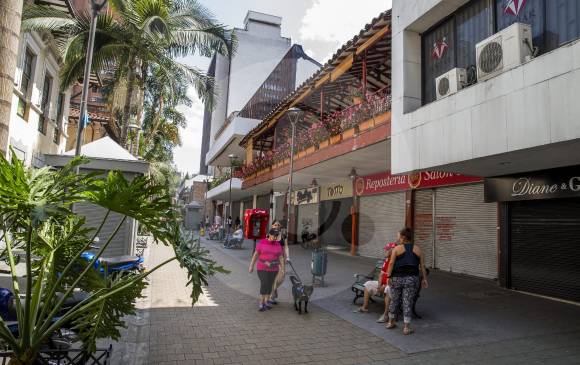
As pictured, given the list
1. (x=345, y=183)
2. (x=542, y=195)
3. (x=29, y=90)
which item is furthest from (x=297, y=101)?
(x=542, y=195)

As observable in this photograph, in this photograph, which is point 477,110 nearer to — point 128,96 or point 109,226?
point 109,226

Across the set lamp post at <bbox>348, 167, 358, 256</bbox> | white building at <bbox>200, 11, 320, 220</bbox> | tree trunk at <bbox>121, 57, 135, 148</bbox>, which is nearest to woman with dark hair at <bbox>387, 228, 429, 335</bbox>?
lamp post at <bbox>348, 167, 358, 256</bbox>

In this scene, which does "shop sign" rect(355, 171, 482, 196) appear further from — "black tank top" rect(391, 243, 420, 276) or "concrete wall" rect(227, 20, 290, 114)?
"concrete wall" rect(227, 20, 290, 114)

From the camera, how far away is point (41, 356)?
302cm

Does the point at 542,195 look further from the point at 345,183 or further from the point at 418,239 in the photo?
the point at 345,183

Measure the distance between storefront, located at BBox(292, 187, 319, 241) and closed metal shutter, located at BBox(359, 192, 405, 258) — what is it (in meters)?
4.81

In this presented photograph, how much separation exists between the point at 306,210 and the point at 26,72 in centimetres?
1532

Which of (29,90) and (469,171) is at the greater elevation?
(29,90)

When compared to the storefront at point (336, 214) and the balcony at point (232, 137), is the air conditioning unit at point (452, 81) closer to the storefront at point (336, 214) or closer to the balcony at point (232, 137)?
the storefront at point (336, 214)

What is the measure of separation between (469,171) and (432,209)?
4.14 m

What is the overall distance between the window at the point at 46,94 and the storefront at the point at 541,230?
543 inches

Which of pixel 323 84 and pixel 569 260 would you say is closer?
pixel 569 260

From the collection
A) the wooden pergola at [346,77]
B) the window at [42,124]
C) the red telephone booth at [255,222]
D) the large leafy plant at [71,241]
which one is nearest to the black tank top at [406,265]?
the large leafy plant at [71,241]

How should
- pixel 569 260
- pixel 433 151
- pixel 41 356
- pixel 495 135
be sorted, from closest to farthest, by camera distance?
1. pixel 41 356
2. pixel 495 135
3. pixel 433 151
4. pixel 569 260
